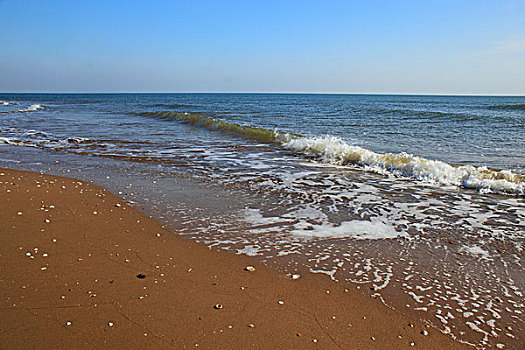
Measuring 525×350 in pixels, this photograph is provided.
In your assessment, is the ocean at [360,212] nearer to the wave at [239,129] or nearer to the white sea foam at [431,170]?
the white sea foam at [431,170]

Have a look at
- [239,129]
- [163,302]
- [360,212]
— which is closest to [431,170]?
[360,212]

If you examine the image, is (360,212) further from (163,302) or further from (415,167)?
(415,167)

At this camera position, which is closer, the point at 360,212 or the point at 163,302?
the point at 163,302

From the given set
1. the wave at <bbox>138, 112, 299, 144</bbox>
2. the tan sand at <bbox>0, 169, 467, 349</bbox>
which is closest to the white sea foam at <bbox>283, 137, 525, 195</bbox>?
the wave at <bbox>138, 112, 299, 144</bbox>

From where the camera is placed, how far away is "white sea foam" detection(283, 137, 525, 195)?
7410 mm

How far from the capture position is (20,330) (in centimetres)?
257

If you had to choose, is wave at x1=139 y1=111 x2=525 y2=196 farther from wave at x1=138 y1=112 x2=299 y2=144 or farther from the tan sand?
the tan sand

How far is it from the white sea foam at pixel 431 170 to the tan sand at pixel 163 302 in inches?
226

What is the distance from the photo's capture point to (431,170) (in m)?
8.52

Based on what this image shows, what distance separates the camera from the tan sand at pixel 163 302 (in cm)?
259

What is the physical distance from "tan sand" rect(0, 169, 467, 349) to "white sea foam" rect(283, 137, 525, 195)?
5732 millimetres

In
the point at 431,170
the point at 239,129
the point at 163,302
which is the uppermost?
the point at 239,129

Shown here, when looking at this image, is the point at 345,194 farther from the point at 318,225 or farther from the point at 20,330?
the point at 20,330

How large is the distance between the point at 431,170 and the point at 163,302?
24.4ft
